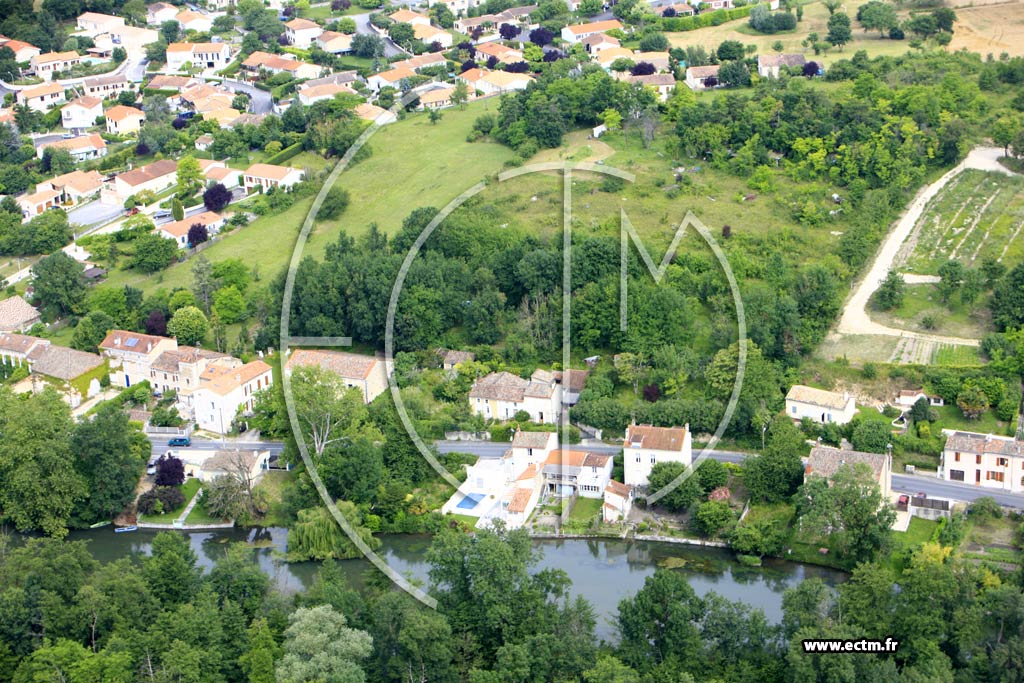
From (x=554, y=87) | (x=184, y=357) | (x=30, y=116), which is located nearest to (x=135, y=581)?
(x=184, y=357)

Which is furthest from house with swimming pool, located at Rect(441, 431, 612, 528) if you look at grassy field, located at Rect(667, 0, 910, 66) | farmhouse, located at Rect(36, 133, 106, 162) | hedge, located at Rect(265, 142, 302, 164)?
farmhouse, located at Rect(36, 133, 106, 162)

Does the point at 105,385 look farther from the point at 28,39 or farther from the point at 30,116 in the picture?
the point at 28,39

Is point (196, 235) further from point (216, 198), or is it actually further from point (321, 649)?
point (321, 649)

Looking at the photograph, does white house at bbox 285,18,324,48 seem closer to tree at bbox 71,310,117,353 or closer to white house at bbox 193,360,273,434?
tree at bbox 71,310,117,353

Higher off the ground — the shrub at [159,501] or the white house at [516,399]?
the white house at [516,399]

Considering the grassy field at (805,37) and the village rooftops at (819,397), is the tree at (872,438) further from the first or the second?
the grassy field at (805,37)

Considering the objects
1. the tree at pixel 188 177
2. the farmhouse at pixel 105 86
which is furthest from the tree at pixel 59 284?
the farmhouse at pixel 105 86

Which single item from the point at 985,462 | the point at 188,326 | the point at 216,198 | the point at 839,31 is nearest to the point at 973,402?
the point at 985,462
